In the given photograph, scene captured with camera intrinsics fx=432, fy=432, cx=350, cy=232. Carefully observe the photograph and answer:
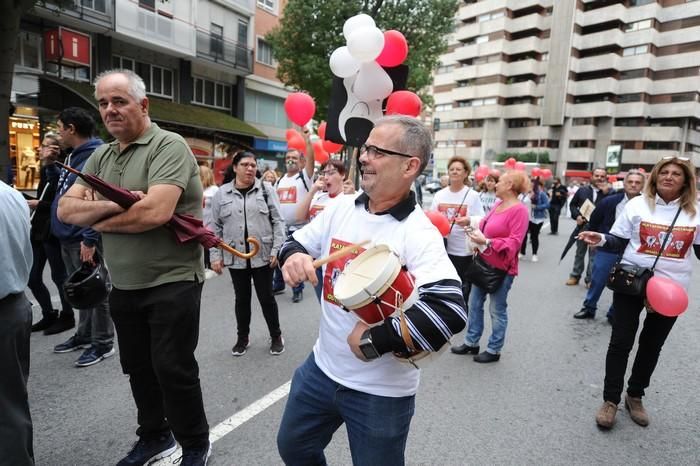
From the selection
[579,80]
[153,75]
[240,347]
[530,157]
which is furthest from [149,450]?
[579,80]

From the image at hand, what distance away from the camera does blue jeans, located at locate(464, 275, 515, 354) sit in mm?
4211

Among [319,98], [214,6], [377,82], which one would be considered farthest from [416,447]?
[214,6]

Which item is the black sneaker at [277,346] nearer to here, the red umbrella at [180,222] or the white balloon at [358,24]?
the red umbrella at [180,222]

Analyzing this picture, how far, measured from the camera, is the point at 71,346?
13.4ft

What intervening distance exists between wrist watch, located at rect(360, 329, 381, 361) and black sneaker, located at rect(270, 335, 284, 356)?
3.04 meters

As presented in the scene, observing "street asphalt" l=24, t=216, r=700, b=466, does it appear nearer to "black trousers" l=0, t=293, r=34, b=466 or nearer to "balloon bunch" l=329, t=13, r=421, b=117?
"black trousers" l=0, t=293, r=34, b=466

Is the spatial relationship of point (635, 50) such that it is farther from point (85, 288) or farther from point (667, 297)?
point (85, 288)

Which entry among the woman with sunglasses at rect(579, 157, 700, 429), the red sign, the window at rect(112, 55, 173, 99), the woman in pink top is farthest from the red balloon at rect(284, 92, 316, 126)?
the window at rect(112, 55, 173, 99)

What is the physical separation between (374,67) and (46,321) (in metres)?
4.55

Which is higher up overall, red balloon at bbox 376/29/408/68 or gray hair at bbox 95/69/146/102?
red balloon at bbox 376/29/408/68

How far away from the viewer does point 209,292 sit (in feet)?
20.7

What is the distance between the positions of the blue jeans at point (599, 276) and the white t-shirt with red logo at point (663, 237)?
2554 millimetres

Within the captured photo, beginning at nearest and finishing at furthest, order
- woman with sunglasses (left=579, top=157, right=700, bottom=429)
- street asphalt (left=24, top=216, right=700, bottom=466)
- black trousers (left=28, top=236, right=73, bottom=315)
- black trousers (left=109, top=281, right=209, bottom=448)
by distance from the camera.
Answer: black trousers (left=109, top=281, right=209, bottom=448) → street asphalt (left=24, top=216, right=700, bottom=466) → woman with sunglasses (left=579, top=157, right=700, bottom=429) → black trousers (left=28, top=236, right=73, bottom=315)

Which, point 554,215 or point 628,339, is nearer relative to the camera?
point 628,339
